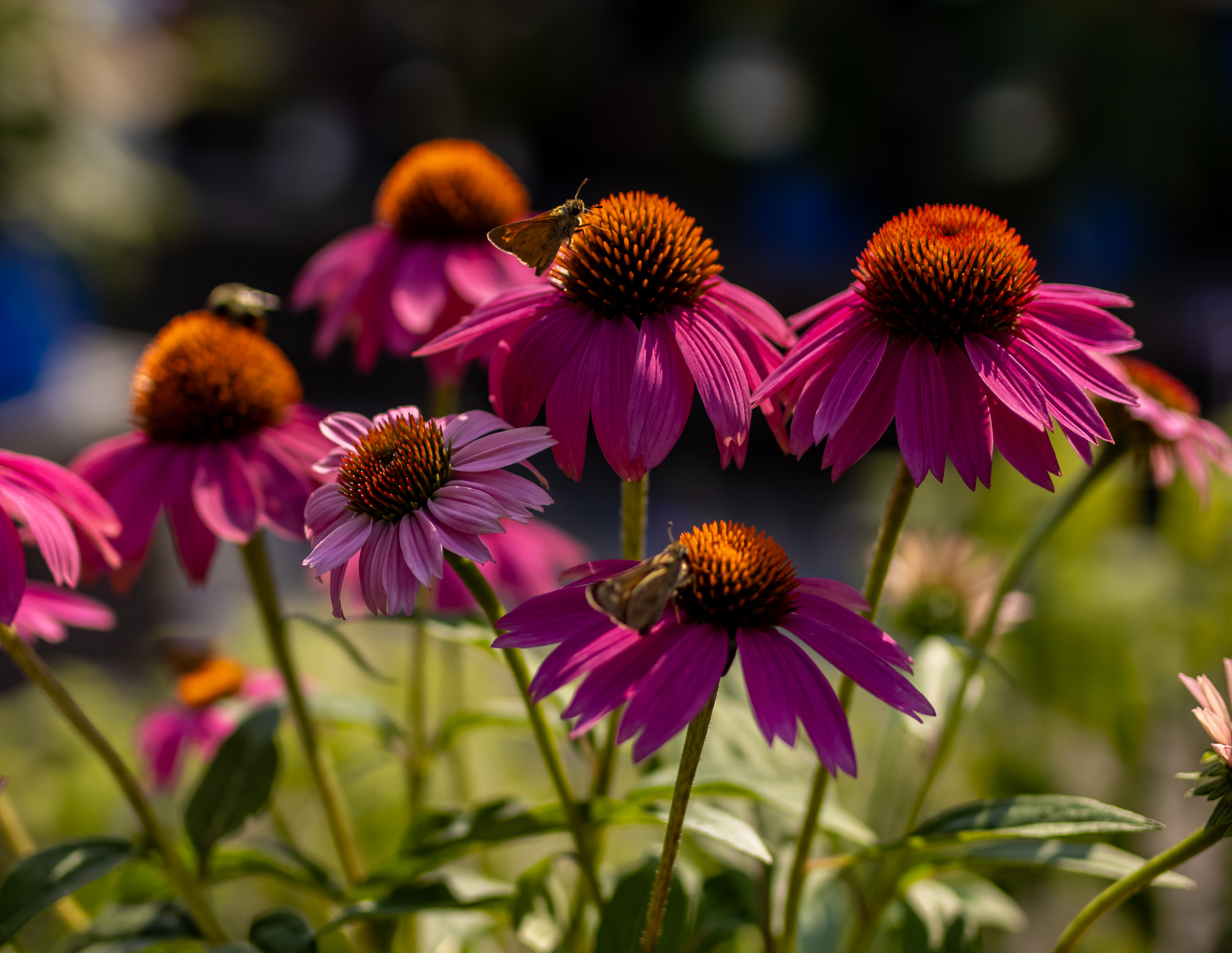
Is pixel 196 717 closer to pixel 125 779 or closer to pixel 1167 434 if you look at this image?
pixel 125 779

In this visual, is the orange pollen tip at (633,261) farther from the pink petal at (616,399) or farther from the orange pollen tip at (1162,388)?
the orange pollen tip at (1162,388)

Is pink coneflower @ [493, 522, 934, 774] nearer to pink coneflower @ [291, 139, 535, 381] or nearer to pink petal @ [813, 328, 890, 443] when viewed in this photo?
pink petal @ [813, 328, 890, 443]

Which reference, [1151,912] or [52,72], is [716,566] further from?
[52,72]

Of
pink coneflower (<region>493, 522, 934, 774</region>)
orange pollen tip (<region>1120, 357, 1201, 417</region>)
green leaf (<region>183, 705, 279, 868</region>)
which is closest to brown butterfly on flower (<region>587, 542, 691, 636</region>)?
pink coneflower (<region>493, 522, 934, 774</region>)

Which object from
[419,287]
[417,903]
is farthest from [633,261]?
[417,903]

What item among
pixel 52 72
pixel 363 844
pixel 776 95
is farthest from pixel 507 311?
pixel 776 95

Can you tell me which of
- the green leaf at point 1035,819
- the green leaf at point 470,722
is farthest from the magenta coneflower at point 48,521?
the green leaf at point 1035,819
